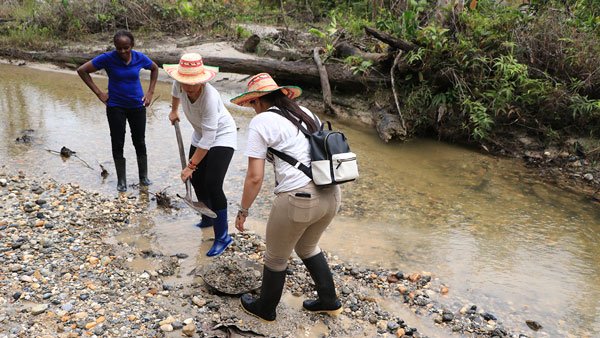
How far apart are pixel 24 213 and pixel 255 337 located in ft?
9.82

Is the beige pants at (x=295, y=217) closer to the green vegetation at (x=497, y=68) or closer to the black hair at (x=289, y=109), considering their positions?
the black hair at (x=289, y=109)

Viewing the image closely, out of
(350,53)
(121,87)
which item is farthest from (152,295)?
(350,53)

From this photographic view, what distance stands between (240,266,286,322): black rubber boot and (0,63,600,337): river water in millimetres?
965

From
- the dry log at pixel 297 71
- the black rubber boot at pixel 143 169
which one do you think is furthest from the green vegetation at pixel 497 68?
the black rubber boot at pixel 143 169

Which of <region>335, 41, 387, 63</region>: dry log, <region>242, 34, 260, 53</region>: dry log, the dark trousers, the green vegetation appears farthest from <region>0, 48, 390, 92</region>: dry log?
the dark trousers

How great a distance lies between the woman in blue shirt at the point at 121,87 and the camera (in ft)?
17.1

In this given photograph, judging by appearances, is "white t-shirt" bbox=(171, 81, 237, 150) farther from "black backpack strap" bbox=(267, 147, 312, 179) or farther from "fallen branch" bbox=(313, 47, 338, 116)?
"fallen branch" bbox=(313, 47, 338, 116)

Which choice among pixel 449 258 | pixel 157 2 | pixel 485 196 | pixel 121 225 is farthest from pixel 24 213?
pixel 157 2

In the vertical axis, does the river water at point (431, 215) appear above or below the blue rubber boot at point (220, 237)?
below

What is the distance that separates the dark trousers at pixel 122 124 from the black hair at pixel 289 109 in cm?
285

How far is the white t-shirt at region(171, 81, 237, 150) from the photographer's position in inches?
160

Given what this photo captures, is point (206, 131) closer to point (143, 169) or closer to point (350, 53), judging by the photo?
point (143, 169)

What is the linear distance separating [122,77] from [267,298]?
3.13m

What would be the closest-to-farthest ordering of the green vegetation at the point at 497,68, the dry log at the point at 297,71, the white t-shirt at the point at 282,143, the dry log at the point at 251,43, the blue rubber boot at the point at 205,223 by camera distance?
the white t-shirt at the point at 282,143
the blue rubber boot at the point at 205,223
the green vegetation at the point at 497,68
the dry log at the point at 297,71
the dry log at the point at 251,43
